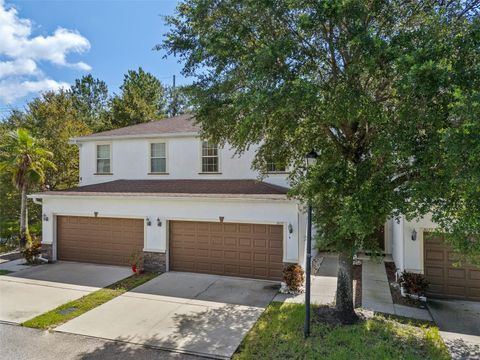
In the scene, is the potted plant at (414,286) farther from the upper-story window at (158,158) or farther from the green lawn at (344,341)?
the upper-story window at (158,158)

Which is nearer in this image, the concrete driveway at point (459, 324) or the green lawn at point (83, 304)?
the concrete driveway at point (459, 324)

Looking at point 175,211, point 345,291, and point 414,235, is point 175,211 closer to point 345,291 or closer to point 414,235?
point 345,291

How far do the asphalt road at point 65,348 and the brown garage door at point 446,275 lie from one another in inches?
311

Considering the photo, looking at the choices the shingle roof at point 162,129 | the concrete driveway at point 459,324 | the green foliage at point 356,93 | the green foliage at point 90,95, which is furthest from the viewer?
the green foliage at point 90,95

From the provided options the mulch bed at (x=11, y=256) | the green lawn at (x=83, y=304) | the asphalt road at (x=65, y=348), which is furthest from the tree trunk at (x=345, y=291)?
the mulch bed at (x=11, y=256)

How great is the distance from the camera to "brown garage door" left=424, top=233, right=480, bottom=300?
32.5 ft

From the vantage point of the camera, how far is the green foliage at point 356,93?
5.33 m

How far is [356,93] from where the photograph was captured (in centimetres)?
640

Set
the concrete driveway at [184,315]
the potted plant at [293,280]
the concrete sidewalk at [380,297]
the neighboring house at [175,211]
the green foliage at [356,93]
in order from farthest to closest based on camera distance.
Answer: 1. the neighboring house at [175,211]
2. the potted plant at [293,280]
3. the concrete sidewalk at [380,297]
4. the concrete driveway at [184,315]
5. the green foliage at [356,93]

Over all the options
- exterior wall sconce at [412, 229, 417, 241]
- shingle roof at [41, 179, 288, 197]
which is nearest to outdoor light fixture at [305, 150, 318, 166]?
shingle roof at [41, 179, 288, 197]

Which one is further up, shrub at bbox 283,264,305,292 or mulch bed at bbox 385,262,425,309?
shrub at bbox 283,264,305,292

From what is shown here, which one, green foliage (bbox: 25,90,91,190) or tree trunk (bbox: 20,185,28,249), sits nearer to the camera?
tree trunk (bbox: 20,185,28,249)

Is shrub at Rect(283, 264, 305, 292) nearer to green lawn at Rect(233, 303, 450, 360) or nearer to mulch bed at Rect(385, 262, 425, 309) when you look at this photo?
Answer: green lawn at Rect(233, 303, 450, 360)

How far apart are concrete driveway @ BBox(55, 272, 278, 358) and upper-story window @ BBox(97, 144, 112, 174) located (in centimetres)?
796
